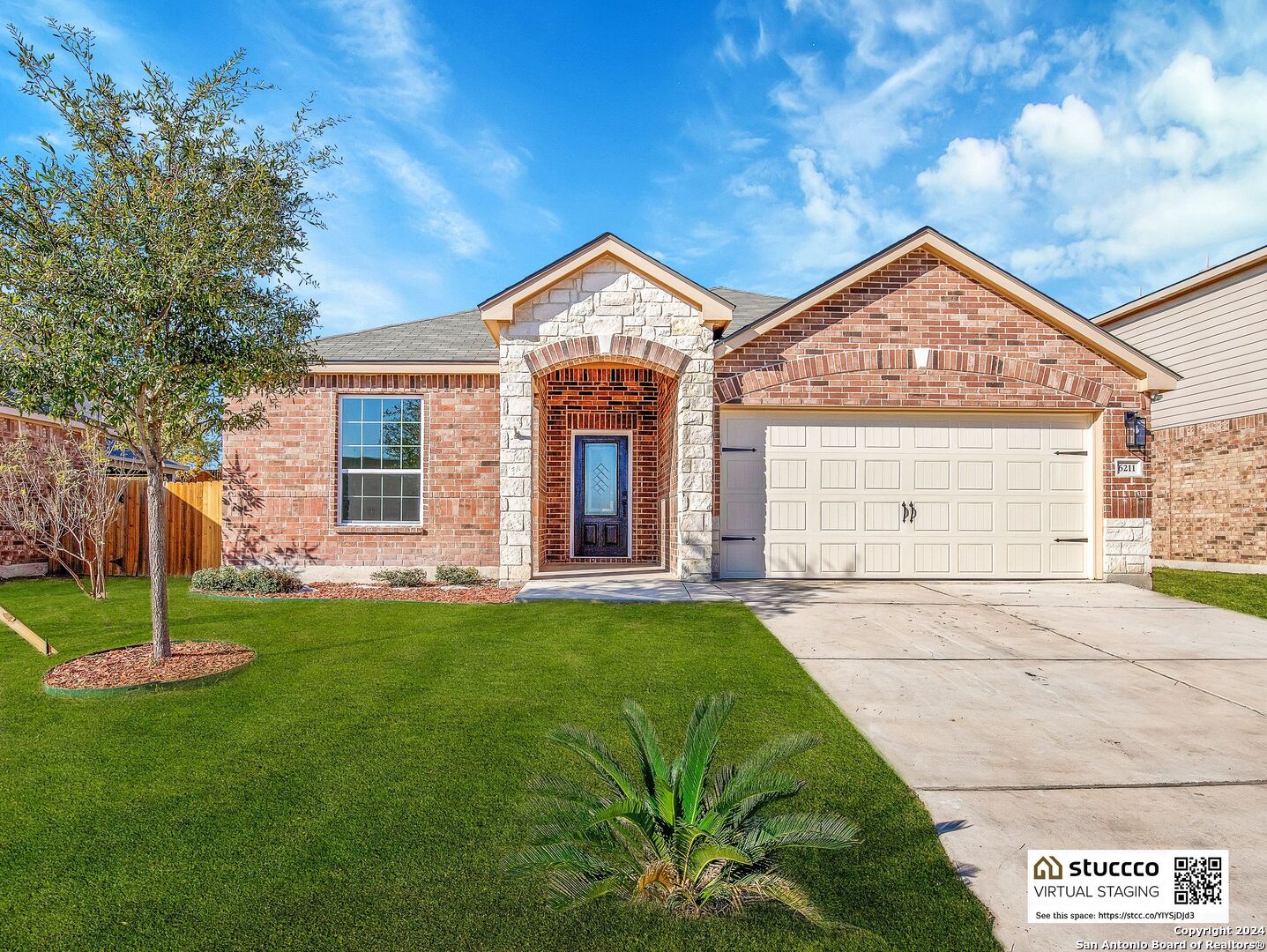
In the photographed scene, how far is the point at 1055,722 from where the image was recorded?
404 centimetres

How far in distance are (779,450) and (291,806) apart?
7880 millimetres

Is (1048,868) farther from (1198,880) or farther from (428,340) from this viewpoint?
(428,340)

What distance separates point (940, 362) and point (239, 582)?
10.8 meters

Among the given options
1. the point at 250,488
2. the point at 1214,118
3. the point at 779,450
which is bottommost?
the point at 250,488

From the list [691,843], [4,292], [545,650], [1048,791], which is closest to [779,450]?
[545,650]

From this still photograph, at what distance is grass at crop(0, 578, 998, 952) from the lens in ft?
7.07

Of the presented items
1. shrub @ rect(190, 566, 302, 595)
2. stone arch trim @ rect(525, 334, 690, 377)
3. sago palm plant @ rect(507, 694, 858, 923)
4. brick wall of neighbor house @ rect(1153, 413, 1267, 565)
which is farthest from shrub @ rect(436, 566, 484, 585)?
brick wall of neighbor house @ rect(1153, 413, 1267, 565)

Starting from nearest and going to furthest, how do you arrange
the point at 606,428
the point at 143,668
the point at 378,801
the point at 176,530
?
the point at 378,801, the point at 143,668, the point at 176,530, the point at 606,428

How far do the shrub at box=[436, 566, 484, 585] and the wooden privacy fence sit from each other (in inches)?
188

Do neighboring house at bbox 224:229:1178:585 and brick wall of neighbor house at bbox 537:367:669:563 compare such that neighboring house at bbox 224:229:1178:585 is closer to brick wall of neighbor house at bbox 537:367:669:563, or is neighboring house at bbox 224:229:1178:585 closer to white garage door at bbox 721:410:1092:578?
white garage door at bbox 721:410:1092:578

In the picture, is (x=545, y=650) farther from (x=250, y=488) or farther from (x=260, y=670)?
(x=250, y=488)

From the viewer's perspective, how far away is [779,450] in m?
9.59

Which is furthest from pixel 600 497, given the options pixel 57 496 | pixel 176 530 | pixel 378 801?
pixel 378 801

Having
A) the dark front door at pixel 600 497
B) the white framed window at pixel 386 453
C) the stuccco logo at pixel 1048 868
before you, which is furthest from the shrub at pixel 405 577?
the stuccco logo at pixel 1048 868
